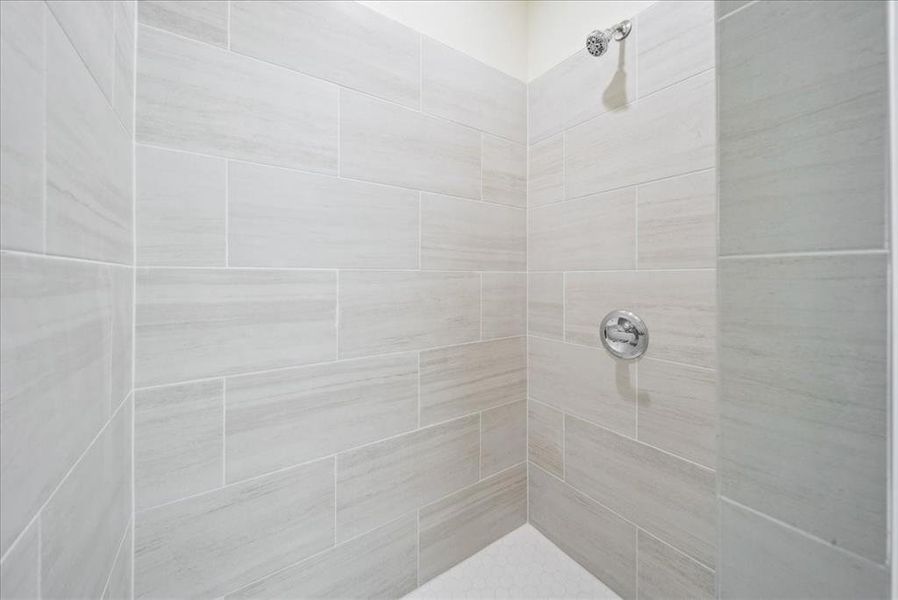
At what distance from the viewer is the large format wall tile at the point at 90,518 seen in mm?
376

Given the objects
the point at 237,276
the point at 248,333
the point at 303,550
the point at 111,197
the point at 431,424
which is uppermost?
Answer: the point at 111,197

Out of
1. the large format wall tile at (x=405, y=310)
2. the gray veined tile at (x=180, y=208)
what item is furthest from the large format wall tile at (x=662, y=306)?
the gray veined tile at (x=180, y=208)

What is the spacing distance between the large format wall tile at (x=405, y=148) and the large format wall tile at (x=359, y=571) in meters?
1.02

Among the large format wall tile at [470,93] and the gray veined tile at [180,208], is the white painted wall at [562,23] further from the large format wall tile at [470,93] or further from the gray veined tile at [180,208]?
the gray veined tile at [180,208]

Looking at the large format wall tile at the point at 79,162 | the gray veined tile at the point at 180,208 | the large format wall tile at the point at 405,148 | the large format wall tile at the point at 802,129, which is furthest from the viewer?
the large format wall tile at the point at 405,148

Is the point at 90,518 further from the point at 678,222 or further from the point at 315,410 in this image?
the point at 678,222

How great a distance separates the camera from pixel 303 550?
3.10 ft

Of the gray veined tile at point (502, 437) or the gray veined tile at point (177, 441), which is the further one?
the gray veined tile at point (502, 437)

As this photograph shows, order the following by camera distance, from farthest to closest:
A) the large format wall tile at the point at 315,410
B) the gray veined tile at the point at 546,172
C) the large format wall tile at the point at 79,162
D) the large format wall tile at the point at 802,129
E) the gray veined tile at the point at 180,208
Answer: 1. the gray veined tile at the point at 546,172
2. the large format wall tile at the point at 315,410
3. the gray veined tile at the point at 180,208
4. the large format wall tile at the point at 79,162
5. the large format wall tile at the point at 802,129

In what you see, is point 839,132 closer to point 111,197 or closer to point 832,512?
point 832,512

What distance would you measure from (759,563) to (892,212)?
0.32m

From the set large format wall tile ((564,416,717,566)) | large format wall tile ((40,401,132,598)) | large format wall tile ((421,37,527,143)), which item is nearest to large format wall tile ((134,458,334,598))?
large format wall tile ((40,401,132,598))

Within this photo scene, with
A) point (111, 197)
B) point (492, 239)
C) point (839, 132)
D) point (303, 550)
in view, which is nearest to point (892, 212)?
point (839, 132)

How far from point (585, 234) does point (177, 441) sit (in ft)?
3.94
